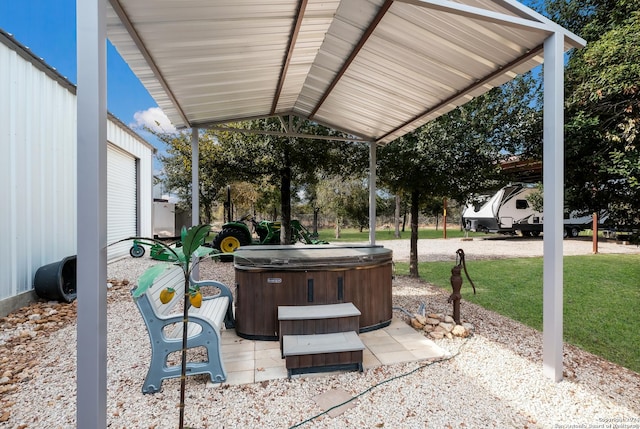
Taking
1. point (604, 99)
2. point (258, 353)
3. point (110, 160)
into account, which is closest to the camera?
point (258, 353)

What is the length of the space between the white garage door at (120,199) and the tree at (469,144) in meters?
7.21

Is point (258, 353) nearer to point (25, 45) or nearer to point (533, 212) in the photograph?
point (25, 45)

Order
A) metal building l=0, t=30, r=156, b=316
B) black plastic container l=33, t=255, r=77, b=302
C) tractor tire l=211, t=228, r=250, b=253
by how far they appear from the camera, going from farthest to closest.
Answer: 1. tractor tire l=211, t=228, r=250, b=253
2. black plastic container l=33, t=255, r=77, b=302
3. metal building l=0, t=30, r=156, b=316

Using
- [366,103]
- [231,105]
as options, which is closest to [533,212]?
[366,103]

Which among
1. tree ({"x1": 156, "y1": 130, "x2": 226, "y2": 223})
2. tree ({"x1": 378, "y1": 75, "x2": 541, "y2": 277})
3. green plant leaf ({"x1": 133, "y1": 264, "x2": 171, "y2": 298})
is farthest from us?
tree ({"x1": 156, "y1": 130, "x2": 226, "y2": 223})

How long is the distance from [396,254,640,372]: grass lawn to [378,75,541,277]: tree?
2.07 meters

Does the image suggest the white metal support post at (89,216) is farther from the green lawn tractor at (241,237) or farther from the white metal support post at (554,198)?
the green lawn tractor at (241,237)

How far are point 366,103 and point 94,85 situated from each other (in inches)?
146

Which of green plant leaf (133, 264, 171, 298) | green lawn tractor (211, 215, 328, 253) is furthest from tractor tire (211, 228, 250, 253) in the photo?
green plant leaf (133, 264, 171, 298)

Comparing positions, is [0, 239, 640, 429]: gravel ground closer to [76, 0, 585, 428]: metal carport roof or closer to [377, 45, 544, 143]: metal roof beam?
[76, 0, 585, 428]: metal carport roof

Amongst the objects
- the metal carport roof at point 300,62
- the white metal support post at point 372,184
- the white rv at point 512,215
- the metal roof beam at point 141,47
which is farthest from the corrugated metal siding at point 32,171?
the white rv at point 512,215

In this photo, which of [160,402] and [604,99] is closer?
[160,402]

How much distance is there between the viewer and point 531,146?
5727 mm

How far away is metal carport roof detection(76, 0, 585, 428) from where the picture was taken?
1665 millimetres
